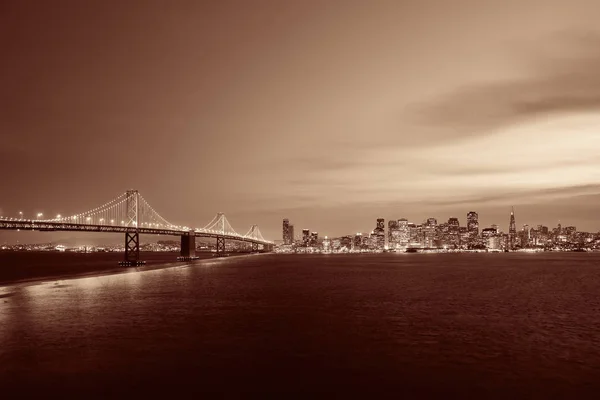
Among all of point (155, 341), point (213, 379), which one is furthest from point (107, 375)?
point (155, 341)

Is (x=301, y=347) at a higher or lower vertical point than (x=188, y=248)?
higher

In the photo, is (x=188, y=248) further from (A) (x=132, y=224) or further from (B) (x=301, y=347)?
(B) (x=301, y=347)

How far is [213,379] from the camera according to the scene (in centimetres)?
1756

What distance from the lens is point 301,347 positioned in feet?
75.4

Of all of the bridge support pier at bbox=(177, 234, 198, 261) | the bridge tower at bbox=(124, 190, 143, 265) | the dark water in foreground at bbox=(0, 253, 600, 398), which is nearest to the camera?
the dark water in foreground at bbox=(0, 253, 600, 398)

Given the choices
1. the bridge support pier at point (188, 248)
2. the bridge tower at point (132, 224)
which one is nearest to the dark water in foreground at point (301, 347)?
the bridge tower at point (132, 224)

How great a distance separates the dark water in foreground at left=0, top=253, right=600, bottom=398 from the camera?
1680 cm

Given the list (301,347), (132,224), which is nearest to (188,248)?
(132,224)

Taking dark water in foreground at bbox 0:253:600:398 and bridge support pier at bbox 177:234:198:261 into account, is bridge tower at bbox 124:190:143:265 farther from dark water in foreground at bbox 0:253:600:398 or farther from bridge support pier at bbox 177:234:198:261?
dark water in foreground at bbox 0:253:600:398

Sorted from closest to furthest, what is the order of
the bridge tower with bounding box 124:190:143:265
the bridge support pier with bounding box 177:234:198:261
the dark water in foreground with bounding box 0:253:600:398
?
the dark water in foreground with bounding box 0:253:600:398 < the bridge tower with bounding box 124:190:143:265 < the bridge support pier with bounding box 177:234:198:261

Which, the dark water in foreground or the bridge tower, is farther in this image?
the bridge tower

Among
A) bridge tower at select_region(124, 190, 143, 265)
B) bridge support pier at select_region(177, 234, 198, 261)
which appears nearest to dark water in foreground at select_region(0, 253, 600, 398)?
bridge tower at select_region(124, 190, 143, 265)

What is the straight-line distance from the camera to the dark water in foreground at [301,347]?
1680 centimetres

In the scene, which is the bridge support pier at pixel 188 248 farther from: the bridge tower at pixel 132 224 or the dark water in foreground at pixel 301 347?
the dark water in foreground at pixel 301 347
